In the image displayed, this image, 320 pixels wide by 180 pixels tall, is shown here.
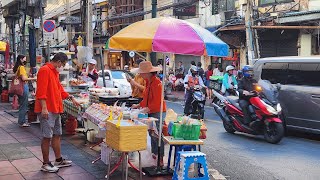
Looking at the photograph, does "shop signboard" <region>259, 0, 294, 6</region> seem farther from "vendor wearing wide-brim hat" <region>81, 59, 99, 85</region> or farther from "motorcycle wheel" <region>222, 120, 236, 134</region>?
"vendor wearing wide-brim hat" <region>81, 59, 99, 85</region>

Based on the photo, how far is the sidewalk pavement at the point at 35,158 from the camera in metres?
6.25

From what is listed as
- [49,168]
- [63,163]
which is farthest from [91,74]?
[49,168]

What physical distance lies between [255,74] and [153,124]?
5.66 metres

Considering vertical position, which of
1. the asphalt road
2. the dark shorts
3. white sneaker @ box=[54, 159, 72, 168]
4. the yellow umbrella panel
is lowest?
the asphalt road

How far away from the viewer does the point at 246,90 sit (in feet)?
33.0

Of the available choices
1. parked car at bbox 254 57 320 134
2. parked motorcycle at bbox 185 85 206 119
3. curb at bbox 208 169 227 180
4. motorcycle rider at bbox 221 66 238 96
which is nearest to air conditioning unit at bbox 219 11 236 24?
motorcycle rider at bbox 221 66 238 96

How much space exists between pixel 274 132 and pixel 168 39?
4858 mm

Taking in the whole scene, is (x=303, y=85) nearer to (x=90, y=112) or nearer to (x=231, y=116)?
(x=231, y=116)

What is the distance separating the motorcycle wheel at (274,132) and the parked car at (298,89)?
3.37 ft

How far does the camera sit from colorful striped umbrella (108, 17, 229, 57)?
5.54m

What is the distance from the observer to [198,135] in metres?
6.17

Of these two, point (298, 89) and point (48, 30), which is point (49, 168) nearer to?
point (298, 89)

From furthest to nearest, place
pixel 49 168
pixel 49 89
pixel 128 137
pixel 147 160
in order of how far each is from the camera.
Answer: pixel 147 160 < pixel 49 168 < pixel 49 89 < pixel 128 137

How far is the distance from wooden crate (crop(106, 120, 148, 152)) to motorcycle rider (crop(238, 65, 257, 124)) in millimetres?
4862
